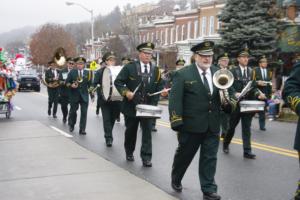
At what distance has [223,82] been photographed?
6.63 meters

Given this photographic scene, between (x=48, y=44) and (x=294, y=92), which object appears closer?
(x=294, y=92)

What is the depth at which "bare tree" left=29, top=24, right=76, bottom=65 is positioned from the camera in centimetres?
8506

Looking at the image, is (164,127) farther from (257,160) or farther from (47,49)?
(47,49)

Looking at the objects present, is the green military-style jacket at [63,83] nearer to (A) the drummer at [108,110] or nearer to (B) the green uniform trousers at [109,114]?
(A) the drummer at [108,110]

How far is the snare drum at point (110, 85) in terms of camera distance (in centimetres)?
1124

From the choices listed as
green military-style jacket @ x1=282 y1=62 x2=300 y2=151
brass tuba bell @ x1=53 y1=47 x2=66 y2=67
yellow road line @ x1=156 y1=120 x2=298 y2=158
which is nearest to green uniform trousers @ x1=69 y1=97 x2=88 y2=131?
yellow road line @ x1=156 y1=120 x2=298 y2=158

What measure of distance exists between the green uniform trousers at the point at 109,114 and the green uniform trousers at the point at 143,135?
1969 mm

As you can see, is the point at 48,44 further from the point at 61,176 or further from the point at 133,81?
the point at 61,176

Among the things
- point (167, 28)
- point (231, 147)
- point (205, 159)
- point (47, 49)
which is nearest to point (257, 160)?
point (231, 147)

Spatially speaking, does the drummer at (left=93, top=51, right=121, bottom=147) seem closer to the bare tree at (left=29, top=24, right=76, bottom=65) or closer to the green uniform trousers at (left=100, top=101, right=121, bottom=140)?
the green uniform trousers at (left=100, top=101, right=121, bottom=140)

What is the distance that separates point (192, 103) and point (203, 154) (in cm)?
69

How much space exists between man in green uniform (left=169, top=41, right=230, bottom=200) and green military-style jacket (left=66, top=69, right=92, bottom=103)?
732 centimetres

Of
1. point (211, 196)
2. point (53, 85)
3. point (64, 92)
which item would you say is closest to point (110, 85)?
point (211, 196)

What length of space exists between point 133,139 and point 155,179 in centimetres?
150
